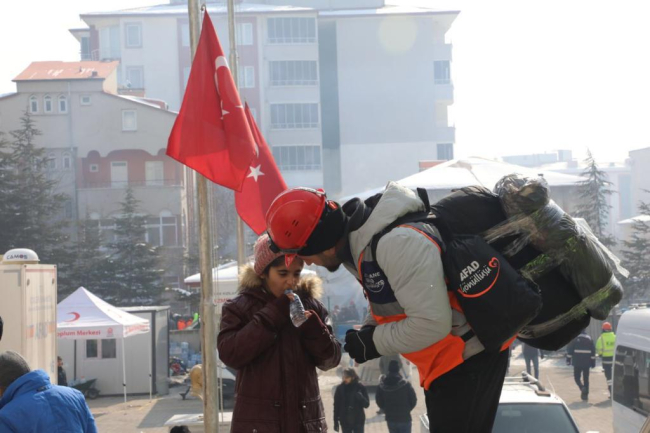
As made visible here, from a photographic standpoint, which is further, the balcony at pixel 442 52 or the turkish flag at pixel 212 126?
the balcony at pixel 442 52

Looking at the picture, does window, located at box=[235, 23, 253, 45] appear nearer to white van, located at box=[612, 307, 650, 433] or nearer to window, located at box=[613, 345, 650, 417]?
white van, located at box=[612, 307, 650, 433]

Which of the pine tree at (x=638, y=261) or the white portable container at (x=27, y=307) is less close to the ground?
the white portable container at (x=27, y=307)

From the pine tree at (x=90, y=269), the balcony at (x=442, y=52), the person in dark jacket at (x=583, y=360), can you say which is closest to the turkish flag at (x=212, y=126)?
the person in dark jacket at (x=583, y=360)

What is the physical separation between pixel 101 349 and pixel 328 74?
221ft

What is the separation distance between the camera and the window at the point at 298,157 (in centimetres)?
8312

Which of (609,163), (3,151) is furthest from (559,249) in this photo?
(609,163)

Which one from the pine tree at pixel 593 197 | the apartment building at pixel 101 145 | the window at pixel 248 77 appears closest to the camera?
the pine tree at pixel 593 197

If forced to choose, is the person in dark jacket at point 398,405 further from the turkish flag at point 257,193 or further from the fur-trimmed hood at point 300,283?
the fur-trimmed hood at point 300,283

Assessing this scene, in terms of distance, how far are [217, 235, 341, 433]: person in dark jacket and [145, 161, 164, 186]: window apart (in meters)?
67.0

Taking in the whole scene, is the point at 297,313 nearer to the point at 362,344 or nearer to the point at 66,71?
the point at 362,344

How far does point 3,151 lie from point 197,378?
4981 centimetres

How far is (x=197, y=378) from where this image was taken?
10.6 m

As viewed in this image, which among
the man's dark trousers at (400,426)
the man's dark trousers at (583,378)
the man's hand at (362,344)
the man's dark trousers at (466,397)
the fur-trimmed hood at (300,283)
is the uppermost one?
the fur-trimmed hood at (300,283)

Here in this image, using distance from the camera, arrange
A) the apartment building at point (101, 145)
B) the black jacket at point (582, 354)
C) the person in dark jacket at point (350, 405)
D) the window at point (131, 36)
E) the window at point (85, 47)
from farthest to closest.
→ the window at point (85, 47) → the window at point (131, 36) → the apartment building at point (101, 145) → the black jacket at point (582, 354) → the person in dark jacket at point (350, 405)
